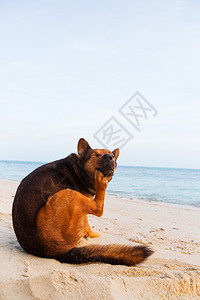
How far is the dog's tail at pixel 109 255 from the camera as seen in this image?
3406 mm

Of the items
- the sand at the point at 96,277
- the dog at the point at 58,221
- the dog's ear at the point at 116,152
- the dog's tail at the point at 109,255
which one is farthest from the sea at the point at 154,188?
the dog at the point at 58,221

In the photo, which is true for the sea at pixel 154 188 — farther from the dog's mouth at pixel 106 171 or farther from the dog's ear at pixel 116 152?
the dog's mouth at pixel 106 171

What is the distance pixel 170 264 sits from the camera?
3629 millimetres

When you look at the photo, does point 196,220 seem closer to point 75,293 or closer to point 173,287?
point 173,287

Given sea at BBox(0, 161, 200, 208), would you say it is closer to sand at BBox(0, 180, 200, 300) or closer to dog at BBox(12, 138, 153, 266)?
sand at BBox(0, 180, 200, 300)

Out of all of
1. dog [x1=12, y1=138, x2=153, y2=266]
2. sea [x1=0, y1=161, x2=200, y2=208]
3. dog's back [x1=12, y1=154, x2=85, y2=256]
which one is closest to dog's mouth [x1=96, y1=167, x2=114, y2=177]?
dog [x1=12, y1=138, x2=153, y2=266]

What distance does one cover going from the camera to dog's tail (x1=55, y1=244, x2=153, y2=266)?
134 inches

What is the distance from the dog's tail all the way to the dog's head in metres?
1.01

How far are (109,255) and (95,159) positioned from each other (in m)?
1.33

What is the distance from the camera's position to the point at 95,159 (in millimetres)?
4023

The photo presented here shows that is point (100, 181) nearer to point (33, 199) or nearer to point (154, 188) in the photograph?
point (33, 199)

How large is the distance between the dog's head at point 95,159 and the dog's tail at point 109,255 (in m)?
1.01

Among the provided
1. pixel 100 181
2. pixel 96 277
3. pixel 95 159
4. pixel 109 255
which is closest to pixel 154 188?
pixel 95 159

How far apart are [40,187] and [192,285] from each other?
210 centimetres
